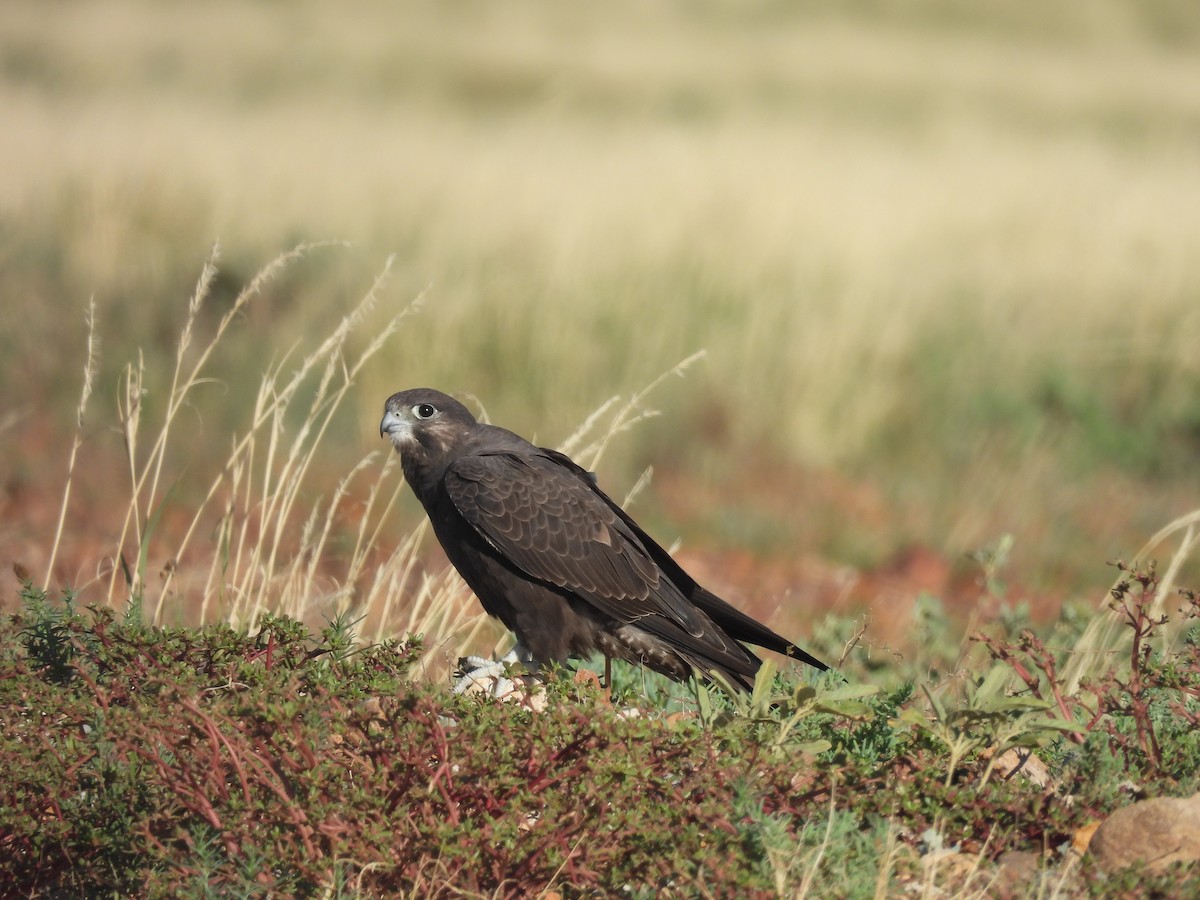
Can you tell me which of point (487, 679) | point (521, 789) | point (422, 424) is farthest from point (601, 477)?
point (521, 789)

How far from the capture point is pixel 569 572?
407 centimetres

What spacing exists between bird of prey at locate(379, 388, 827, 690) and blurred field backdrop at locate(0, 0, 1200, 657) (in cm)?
46

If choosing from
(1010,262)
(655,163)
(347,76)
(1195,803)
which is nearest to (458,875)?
(1195,803)

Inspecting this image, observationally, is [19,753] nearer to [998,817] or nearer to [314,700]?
[314,700]

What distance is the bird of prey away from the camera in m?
4.06

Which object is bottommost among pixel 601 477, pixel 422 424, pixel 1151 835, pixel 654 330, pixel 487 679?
pixel 601 477

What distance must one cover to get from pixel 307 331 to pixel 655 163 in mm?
4664

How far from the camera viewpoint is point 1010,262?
10766mm

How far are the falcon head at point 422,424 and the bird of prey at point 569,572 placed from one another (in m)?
0.09

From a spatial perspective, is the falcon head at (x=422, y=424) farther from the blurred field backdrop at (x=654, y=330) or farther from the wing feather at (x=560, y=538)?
the blurred field backdrop at (x=654, y=330)

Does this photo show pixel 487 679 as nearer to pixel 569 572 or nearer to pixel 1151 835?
pixel 569 572

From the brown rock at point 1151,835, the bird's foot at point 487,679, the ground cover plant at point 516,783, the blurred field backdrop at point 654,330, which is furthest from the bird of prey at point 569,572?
the brown rock at point 1151,835

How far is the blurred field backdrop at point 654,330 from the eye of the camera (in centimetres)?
740

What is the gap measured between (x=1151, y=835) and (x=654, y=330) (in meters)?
6.67
